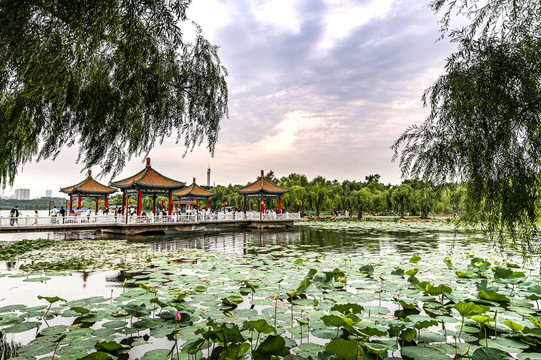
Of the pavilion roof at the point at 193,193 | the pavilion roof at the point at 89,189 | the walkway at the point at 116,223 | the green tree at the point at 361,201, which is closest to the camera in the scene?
the walkway at the point at 116,223

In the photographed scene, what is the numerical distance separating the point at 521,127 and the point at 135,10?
379 centimetres

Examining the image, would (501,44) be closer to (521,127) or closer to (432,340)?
(521,127)

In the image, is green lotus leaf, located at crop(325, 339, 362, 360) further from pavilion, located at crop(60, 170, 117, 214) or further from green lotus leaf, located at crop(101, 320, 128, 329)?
pavilion, located at crop(60, 170, 117, 214)

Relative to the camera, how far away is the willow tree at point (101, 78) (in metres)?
1.79

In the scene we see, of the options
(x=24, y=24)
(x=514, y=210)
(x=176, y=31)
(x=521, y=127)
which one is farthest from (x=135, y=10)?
(x=514, y=210)

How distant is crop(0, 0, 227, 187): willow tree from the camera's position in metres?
1.79

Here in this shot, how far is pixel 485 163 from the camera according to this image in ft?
10.3

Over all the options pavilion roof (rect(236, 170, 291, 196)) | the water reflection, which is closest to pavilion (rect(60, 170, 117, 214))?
pavilion roof (rect(236, 170, 291, 196))

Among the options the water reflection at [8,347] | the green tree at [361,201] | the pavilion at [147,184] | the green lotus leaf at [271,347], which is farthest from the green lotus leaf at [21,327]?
the green tree at [361,201]

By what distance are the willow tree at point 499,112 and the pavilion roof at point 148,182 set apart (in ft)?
53.2

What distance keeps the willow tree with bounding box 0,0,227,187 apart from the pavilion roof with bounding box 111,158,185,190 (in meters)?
14.1

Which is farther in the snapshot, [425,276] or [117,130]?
[425,276]

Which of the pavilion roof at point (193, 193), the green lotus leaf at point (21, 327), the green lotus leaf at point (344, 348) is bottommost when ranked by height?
the green lotus leaf at point (21, 327)

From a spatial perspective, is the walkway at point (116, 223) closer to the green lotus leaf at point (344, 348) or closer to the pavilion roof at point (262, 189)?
the pavilion roof at point (262, 189)
